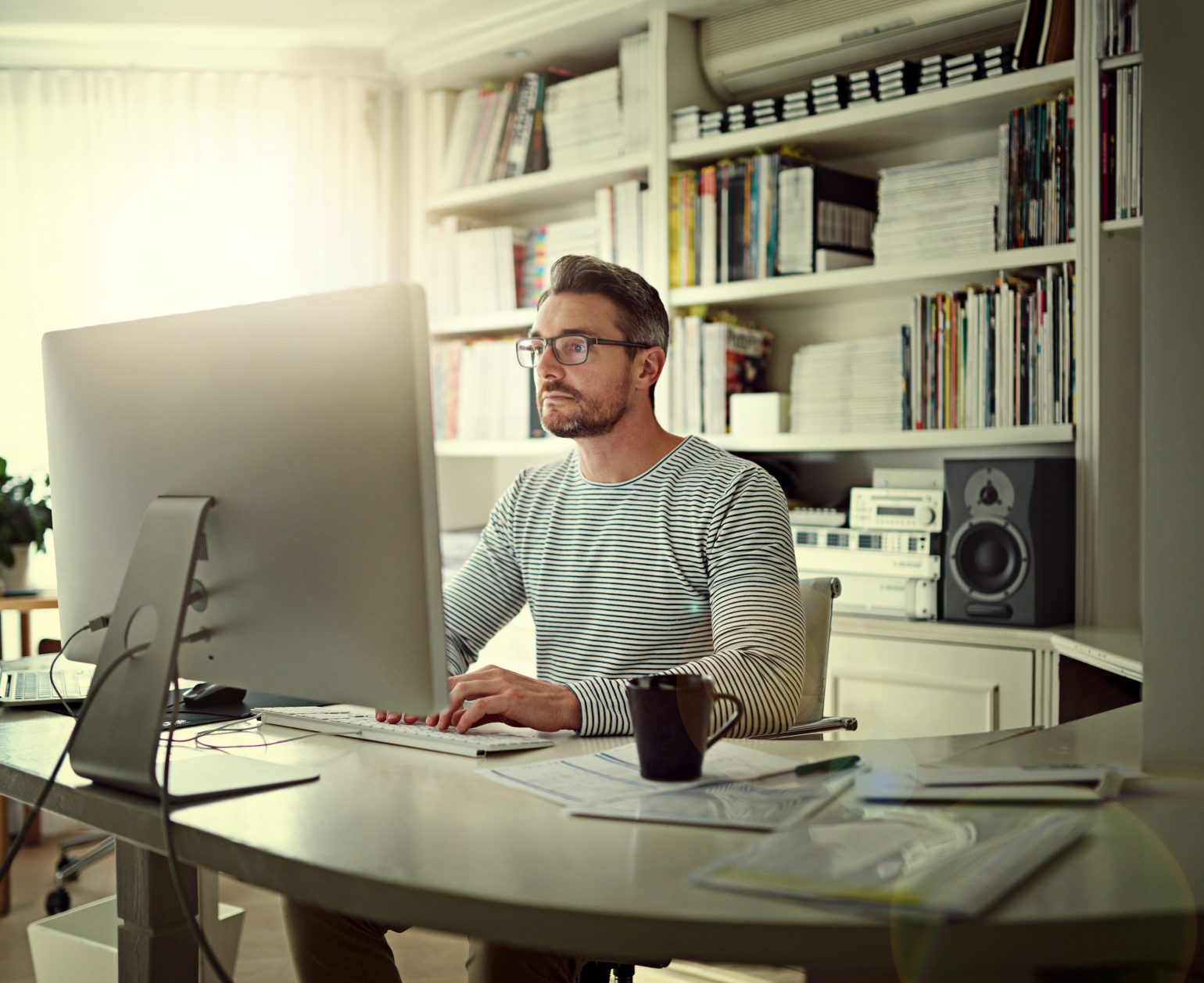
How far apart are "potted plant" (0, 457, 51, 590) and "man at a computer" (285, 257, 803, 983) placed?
1924 mm

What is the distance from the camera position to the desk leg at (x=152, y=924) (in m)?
1.20

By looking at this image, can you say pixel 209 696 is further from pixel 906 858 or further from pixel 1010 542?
pixel 1010 542

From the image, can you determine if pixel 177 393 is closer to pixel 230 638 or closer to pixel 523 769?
pixel 230 638

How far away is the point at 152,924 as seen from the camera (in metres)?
1.20

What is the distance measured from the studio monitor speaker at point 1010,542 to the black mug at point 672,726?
5.26 ft

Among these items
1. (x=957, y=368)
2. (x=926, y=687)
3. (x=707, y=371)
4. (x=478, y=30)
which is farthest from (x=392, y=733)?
(x=478, y=30)

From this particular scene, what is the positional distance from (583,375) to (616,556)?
31 cm

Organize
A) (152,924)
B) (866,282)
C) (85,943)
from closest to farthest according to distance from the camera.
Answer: (152,924), (85,943), (866,282)

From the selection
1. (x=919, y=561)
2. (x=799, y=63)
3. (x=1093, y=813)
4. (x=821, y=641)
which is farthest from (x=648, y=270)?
(x=1093, y=813)

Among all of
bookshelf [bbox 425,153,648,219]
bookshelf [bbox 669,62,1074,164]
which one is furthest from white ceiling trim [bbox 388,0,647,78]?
bookshelf [bbox 669,62,1074,164]

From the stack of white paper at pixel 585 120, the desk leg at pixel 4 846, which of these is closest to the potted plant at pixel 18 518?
the desk leg at pixel 4 846

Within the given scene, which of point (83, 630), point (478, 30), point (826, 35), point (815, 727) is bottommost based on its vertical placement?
point (815, 727)

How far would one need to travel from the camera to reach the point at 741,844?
2.91 feet

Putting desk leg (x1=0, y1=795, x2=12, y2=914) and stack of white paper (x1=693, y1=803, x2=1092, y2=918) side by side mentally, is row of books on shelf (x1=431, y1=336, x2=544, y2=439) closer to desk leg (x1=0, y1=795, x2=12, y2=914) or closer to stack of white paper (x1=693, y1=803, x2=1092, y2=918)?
desk leg (x1=0, y1=795, x2=12, y2=914)
